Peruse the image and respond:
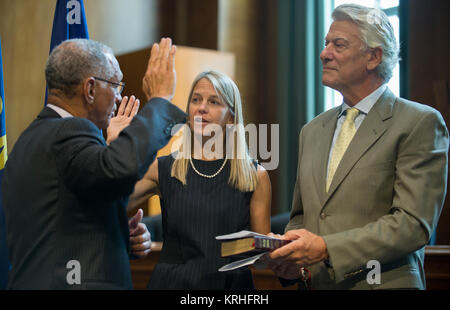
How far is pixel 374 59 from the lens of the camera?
2.15m

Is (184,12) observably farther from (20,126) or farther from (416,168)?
(416,168)

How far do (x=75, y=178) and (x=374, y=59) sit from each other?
131 centimetres

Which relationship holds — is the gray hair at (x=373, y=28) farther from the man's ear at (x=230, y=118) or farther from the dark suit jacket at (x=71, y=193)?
the dark suit jacket at (x=71, y=193)

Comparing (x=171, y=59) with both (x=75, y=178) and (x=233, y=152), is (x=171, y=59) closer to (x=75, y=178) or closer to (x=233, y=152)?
(x=75, y=178)

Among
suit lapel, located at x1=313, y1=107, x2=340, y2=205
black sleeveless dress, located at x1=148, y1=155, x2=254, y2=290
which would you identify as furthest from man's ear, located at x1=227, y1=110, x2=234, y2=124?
suit lapel, located at x1=313, y1=107, x2=340, y2=205

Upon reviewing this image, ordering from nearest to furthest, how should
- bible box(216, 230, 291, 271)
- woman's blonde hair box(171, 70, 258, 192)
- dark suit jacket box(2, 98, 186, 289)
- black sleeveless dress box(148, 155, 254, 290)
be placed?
dark suit jacket box(2, 98, 186, 289)
bible box(216, 230, 291, 271)
black sleeveless dress box(148, 155, 254, 290)
woman's blonde hair box(171, 70, 258, 192)

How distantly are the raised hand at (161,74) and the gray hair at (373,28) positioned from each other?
0.82 metres

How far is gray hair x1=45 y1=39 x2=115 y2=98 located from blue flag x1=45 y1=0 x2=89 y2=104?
1342 mm

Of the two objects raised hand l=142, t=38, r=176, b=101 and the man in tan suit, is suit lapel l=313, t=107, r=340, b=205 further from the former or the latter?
raised hand l=142, t=38, r=176, b=101

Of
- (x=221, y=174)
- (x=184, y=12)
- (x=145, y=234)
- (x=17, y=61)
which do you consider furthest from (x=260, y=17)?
(x=145, y=234)

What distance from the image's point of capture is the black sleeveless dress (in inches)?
87.7

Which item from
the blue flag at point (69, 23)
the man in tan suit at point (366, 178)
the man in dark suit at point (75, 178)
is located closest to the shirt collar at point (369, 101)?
the man in tan suit at point (366, 178)

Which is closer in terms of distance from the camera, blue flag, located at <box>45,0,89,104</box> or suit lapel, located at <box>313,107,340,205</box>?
suit lapel, located at <box>313,107,340,205</box>

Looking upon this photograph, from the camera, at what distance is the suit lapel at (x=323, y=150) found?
2.06m
